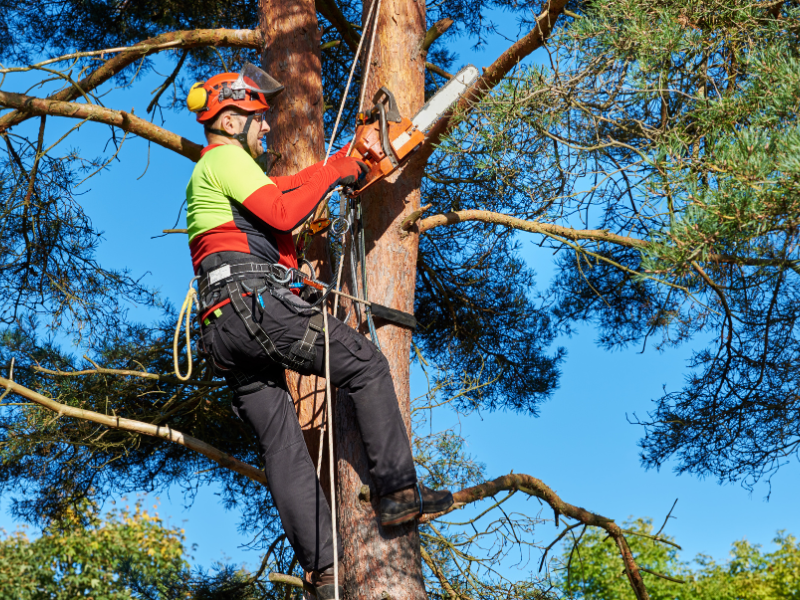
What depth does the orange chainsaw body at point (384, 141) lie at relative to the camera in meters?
3.19

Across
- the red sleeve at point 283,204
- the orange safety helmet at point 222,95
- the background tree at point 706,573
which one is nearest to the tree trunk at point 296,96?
the orange safety helmet at point 222,95

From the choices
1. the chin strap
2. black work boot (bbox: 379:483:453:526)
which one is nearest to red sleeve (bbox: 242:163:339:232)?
the chin strap

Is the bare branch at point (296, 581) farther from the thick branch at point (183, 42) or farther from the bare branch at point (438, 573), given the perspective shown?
the thick branch at point (183, 42)

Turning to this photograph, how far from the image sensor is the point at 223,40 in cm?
450

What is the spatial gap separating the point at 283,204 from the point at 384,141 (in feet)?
1.93

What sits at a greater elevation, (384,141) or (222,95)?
(222,95)

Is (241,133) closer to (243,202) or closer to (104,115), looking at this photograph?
(243,202)

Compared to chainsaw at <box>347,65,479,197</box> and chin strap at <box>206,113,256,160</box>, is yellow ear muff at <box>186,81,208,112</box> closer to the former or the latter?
chin strap at <box>206,113,256,160</box>

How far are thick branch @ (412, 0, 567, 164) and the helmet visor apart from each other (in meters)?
0.72

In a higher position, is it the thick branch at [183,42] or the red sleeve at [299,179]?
the thick branch at [183,42]

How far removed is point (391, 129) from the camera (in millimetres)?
3238

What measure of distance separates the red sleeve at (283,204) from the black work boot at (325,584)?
1.35 m

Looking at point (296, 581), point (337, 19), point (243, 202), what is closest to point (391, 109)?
point (243, 202)

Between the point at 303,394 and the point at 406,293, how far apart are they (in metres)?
0.73
